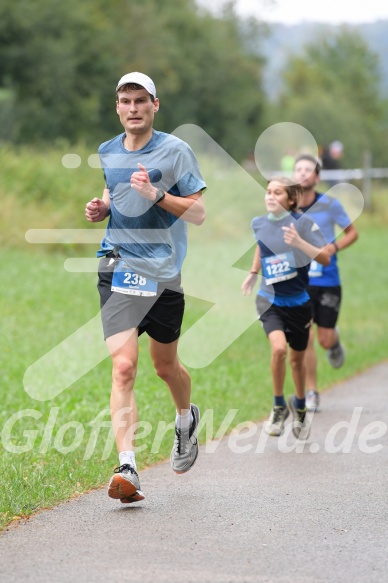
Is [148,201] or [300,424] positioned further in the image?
[300,424]

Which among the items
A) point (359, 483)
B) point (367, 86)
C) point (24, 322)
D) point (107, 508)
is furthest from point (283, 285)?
point (367, 86)

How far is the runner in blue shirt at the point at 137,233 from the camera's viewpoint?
6723 mm

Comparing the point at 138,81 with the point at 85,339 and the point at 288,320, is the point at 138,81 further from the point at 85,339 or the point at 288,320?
the point at 85,339

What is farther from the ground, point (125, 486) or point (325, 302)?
point (325, 302)

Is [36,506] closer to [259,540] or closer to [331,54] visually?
[259,540]

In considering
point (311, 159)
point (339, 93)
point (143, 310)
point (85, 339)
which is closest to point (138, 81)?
point (143, 310)

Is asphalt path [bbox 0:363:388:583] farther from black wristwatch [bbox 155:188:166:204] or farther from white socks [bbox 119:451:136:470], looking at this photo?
black wristwatch [bbox 155:188:166:204]

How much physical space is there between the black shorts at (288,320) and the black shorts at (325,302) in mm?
2350

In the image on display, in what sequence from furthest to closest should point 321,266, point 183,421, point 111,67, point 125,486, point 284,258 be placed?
point 111,67 → point 321,266 → point 284,258 → point 183,421 → point 125,486

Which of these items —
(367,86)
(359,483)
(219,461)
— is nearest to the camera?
(359,483)

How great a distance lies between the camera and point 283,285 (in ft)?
29.7

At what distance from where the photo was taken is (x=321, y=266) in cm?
1142

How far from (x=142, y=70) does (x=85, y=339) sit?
44729 millimetres

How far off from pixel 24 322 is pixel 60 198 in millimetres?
9128
